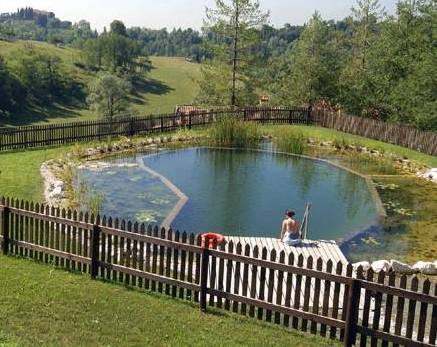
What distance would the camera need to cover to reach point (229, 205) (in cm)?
1664

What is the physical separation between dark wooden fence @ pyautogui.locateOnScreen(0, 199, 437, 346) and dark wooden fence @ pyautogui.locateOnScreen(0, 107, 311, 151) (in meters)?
14.1

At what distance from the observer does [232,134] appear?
2653 centimetres

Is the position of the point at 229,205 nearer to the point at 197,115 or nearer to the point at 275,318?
the point at 275,318

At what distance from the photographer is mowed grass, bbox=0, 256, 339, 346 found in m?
7.05

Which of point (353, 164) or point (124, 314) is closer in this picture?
point (124, 314)

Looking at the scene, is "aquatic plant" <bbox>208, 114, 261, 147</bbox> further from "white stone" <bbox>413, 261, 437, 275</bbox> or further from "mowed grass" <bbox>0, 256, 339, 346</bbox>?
"mowed grass" <bbox>0, 256, 339, 346</bbox>

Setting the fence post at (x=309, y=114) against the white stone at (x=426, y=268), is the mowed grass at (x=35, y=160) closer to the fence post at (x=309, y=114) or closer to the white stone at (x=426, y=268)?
the fence post at (x=309, y=114)

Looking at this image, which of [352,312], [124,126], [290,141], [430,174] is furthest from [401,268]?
[124,126]

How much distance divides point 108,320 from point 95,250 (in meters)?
1.87

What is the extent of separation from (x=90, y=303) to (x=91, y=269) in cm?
122

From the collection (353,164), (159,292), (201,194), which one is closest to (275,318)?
(159,292)

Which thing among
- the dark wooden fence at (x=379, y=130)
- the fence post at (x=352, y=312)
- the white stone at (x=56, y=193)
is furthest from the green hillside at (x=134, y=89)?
the fence post at (x=352, y=312)

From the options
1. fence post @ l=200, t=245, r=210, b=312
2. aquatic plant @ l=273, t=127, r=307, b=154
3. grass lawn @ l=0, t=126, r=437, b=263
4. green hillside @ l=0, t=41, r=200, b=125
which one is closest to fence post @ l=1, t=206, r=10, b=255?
fence post @ l=200, t=245, r=210, b=312

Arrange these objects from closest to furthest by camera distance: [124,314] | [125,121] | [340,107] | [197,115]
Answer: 1. [124,314]
2. [125,121]
3. [197,115]
4. [340,107]
